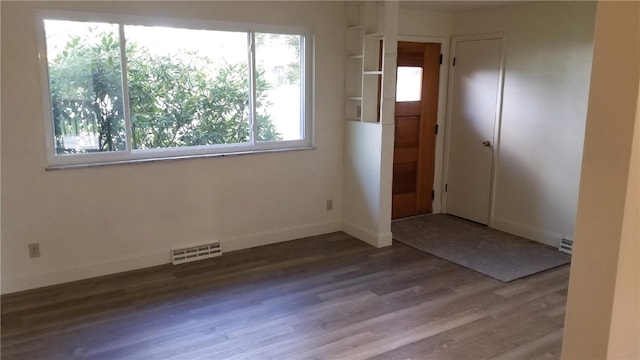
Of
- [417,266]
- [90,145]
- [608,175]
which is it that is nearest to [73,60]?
[90,145]

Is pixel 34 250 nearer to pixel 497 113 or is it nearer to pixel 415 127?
pixel 415 127

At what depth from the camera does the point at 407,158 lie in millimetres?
5445

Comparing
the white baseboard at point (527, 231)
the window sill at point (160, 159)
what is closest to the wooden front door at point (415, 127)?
the white baseboard at point (527, 231)

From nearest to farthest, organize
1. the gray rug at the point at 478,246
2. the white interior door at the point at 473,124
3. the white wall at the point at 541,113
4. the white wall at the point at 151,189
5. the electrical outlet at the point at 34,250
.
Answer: the white wall at the point at 151,189, the electrical outlet at the point at 34,250, the gray rug at the point at 478,246, the white wall at the point at 541,113, the white interior door at the point at 473,124

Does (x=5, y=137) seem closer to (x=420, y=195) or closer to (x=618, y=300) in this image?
(x=618, y=300)

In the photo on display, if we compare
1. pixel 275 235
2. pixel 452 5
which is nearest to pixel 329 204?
pixel 275 235

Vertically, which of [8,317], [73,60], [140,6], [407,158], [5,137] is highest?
[140,6]

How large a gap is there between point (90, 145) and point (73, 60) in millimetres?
639

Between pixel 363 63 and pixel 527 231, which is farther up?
pixel 363 63

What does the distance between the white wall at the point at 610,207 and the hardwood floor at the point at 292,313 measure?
4.39 feet

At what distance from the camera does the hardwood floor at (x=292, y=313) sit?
9.28 ft

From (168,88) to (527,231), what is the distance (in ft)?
12.1

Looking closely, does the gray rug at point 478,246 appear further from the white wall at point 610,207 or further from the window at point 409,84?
the white wall at point 610,207

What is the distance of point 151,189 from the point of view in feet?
13.0
